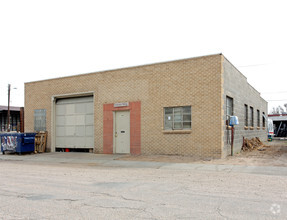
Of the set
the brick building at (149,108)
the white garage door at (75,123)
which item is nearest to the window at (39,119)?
the brick building at (149,108)

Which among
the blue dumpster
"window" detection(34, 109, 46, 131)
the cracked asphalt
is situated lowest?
the cracked asphalt

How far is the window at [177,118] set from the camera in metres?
15.5

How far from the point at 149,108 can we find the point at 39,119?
9.10m

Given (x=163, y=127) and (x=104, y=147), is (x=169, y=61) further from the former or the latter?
(x=104, y=147)

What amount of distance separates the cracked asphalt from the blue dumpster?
9176 millimetres

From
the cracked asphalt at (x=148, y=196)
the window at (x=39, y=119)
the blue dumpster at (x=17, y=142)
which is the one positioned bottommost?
the cracked asphalt at (x=148, y=196)

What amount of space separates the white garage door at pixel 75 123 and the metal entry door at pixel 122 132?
2.12 m

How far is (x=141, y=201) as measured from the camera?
623 centimetres

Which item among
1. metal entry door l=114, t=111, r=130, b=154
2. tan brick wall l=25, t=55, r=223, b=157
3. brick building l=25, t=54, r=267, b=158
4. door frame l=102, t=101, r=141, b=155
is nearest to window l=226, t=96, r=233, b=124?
brick building l=25, t=54, r=267, b=158

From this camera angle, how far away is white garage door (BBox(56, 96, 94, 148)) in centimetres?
1906

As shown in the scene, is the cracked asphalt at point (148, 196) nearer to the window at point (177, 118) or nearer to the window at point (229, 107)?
the window at point (177, 118)

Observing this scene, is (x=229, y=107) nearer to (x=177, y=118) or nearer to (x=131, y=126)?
(x=177, y=118)

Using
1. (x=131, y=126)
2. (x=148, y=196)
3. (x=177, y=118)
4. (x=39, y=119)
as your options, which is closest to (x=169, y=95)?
(x=177, y=118)

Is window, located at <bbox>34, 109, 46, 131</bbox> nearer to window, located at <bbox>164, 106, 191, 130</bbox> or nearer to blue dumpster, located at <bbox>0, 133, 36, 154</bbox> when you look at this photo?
blue dumpster, located at <bbox>0, 133, 36, 154</bbox>
